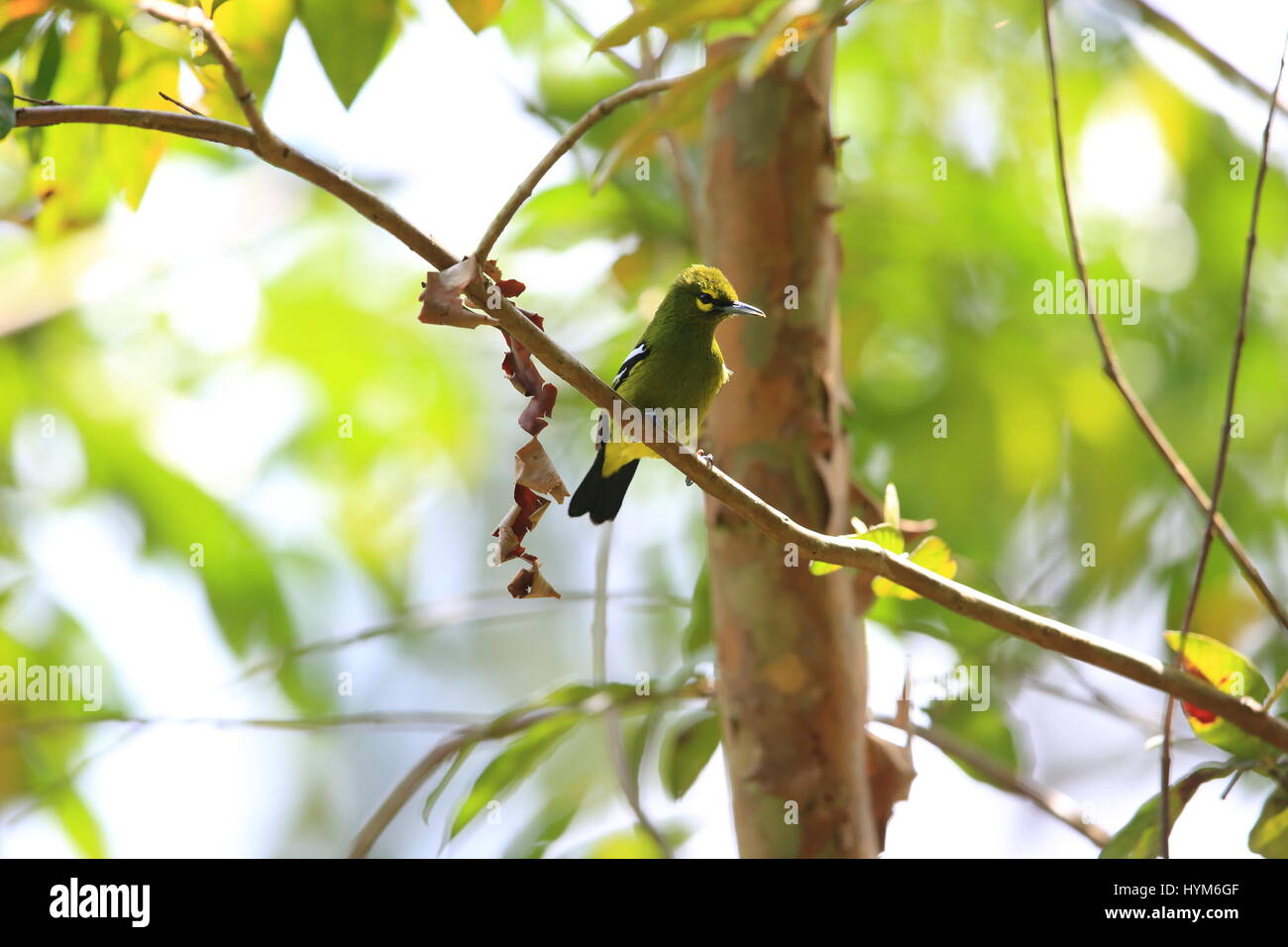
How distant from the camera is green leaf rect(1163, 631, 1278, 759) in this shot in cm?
220

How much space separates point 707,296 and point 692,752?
133 cm

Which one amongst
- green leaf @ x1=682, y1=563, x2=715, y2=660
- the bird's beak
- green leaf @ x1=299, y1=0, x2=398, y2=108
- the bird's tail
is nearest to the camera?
green leaf @ x1=299, y1=0, x2=398, y2=108

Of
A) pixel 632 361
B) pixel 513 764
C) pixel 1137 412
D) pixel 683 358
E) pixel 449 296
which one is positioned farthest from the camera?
pixel 513 764

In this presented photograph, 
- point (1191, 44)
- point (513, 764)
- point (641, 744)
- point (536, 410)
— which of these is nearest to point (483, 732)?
point (513, 764)

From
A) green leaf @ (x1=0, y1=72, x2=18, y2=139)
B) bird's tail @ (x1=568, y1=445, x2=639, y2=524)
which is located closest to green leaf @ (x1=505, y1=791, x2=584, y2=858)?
bird's tail @ (x1=568, y1=445, x2=639, y2=524)

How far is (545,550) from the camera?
23.6ft

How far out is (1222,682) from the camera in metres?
2.25

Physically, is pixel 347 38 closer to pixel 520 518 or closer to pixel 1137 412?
pixel 520 518

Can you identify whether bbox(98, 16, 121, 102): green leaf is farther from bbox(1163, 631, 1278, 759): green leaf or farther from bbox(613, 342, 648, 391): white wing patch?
bbox(1163, 631, 1278, 759): green leaf

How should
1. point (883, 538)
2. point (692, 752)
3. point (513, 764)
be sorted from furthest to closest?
1. point (692, 752)
2. point (513, 764)
3. point (883, 538)

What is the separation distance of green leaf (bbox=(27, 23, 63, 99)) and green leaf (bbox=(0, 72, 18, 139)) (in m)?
0.88

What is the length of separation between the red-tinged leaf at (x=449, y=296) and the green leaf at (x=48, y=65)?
4.79ft

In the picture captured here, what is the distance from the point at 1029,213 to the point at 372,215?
176 inches
